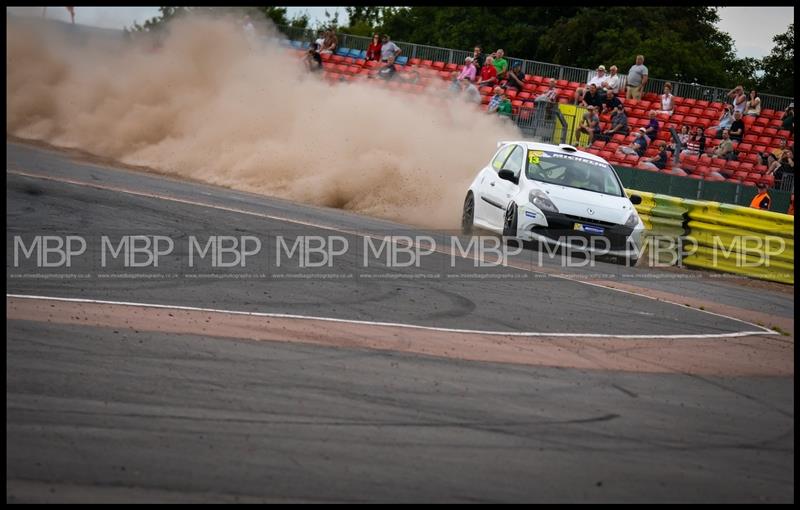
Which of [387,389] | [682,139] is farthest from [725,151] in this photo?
[387,389]


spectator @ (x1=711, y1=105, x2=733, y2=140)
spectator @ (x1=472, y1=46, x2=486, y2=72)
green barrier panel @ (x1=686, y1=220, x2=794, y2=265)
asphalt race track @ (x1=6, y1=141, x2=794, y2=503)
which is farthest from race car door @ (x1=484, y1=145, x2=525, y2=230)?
spectator @ (x1=472, y1=46, x2=486, y2=72)

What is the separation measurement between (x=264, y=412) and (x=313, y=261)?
6.19 m

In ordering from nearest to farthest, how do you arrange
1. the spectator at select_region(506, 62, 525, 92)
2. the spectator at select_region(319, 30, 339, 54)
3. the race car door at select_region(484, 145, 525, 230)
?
the race car door at select_region(484, 145, 525, 230)
the spectator at select_region(506, 62, 525, 92)
the spectator at select_region(319, 30, 339, 54)

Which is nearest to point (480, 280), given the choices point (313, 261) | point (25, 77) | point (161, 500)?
point (313, 261)

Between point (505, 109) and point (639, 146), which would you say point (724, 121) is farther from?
point (505, 109)

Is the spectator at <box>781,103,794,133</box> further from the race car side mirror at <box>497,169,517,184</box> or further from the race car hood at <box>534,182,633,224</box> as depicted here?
the race car side mirror at <box>497,169,517,184</box>

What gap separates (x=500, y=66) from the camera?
27.7 m

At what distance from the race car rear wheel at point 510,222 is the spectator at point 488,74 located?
43.5ft

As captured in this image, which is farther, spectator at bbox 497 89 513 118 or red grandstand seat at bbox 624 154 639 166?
spectator at bbox 497 89 513 118

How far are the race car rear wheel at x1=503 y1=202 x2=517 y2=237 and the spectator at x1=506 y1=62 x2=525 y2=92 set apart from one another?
12981mm

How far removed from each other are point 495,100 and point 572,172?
1061 cm

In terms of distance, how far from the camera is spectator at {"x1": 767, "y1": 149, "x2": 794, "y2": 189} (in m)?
20.8

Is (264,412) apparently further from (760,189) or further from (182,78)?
(182,78)

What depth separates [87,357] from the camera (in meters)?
7.06
